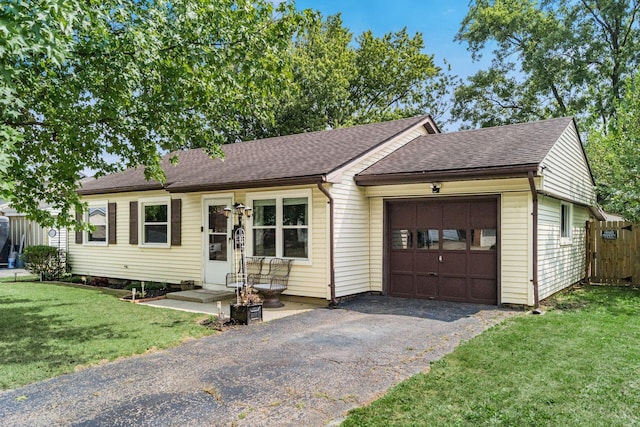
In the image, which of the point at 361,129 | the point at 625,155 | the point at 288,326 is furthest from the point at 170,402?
the point at 625,155

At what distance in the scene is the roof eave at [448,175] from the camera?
795 cm

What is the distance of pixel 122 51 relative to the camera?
626 centimetres

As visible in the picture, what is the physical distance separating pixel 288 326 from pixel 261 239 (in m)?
3.26

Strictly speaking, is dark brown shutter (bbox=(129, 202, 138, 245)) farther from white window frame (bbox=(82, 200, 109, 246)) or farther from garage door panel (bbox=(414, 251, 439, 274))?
garage door panel (bbox=(414, 251, 439, 274))

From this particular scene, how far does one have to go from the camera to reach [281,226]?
32.4ft

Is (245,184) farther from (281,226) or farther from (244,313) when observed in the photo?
(244,313)

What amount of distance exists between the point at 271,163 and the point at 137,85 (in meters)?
4.48

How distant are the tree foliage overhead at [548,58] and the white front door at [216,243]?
18.2 meters

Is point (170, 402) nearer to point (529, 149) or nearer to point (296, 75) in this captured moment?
point (529, 149)

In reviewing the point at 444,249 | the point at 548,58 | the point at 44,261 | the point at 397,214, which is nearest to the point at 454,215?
the point at 444,249

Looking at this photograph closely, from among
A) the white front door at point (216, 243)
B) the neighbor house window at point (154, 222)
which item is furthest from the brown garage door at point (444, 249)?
the neighbor house window at point (154, 222)

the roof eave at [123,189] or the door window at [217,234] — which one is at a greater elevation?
the roof eave at [123,189]

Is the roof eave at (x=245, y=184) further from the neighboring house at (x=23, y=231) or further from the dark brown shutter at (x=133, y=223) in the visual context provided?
the neighboring house at (x=23, y=231)

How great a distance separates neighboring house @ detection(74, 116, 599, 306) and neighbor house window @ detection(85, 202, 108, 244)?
2.02 meters
